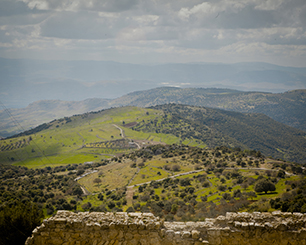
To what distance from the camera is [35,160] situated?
5177 inches

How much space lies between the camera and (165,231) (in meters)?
9.27

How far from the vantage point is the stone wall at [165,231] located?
918 centimetres

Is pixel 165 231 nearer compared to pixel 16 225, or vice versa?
pixel 165 231

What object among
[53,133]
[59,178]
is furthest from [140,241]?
[53,133]

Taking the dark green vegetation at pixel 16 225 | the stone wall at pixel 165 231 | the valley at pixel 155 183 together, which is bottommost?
the valley at pixel 155 183

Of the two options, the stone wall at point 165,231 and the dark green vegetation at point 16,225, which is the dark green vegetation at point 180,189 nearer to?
the dark green vegetation at point 16,225

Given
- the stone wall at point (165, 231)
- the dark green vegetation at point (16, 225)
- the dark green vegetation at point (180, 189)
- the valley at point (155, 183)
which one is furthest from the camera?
the valley at point (155, 183)

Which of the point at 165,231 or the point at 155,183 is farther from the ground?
the point at 165,231

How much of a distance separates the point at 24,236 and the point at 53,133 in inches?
7827

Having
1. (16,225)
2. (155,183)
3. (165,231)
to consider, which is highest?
(165,231)

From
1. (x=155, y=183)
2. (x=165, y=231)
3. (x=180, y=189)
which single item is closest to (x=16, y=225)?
(x=165, y=231)

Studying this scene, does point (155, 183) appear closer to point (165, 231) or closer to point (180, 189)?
point (180, 189)

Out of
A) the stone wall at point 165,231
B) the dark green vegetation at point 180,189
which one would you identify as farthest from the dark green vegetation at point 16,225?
the stone wall at point 165,231

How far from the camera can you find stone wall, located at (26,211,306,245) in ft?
30.1
